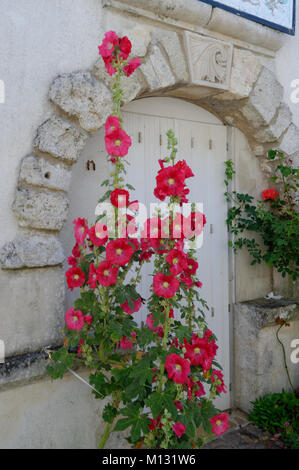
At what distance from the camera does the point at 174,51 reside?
8.36 feet

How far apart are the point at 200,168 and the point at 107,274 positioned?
1659 mm

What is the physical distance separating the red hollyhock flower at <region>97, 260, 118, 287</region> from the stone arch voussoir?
19.9 inches

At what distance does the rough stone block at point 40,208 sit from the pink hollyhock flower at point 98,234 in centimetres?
44

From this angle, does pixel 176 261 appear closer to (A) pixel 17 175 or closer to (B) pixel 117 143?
(B) pixel 117 143

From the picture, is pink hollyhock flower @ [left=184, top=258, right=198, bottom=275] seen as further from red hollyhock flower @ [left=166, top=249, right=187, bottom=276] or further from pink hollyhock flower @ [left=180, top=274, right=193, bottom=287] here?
red hollyhock flower @ [left=166, top=249, right=187, bottom=276]

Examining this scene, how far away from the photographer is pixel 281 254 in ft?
10.2

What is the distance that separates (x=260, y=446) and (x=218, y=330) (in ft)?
2.90

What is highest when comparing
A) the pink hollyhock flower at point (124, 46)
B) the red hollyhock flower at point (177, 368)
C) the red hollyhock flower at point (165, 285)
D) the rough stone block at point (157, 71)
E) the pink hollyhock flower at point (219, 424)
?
the rough stone block at point (157, 71)

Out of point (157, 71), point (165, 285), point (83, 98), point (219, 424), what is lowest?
point (219, 424)

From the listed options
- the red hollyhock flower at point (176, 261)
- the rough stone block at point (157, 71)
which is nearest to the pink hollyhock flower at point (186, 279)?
the red hollyhock flower at point (176, 261)

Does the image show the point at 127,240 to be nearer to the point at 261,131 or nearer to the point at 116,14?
the point at 116,14

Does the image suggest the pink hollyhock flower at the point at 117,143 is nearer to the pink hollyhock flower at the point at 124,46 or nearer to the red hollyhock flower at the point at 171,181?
the red hollyhock flower at the point at 171,181

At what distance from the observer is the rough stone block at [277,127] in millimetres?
3197

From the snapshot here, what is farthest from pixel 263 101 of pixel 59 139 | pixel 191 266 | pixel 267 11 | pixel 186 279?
pixel 186 279
